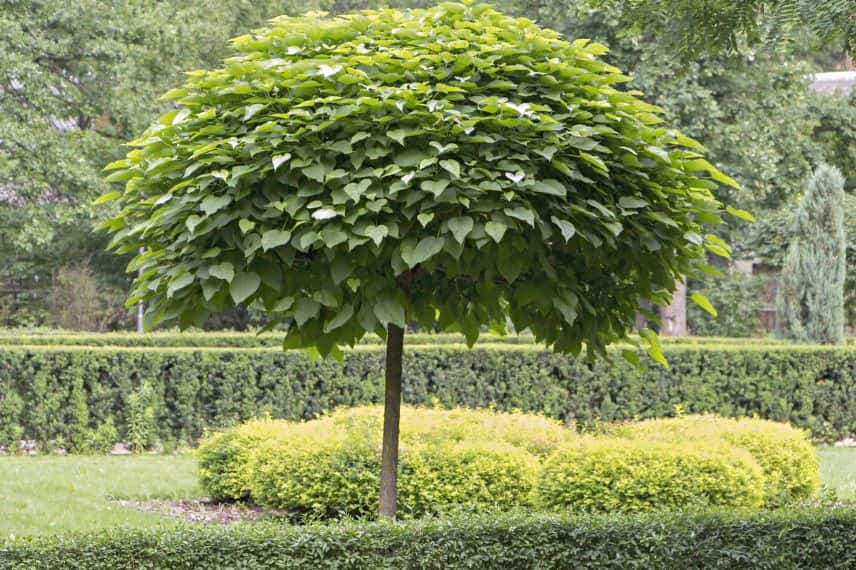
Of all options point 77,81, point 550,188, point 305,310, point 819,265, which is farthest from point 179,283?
point 77,81

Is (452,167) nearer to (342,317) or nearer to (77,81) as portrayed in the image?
(342,317)

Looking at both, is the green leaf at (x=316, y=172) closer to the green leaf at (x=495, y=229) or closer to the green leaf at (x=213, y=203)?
the green leaf at (x=213, y=203)

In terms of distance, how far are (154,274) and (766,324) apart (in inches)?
847

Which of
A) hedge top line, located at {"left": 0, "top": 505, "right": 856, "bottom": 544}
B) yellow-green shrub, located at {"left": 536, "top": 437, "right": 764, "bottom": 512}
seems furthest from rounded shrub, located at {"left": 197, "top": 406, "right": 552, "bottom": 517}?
hedge top line, located at {"left": 0, "top": 505, "right": 856, "bottom": 544}

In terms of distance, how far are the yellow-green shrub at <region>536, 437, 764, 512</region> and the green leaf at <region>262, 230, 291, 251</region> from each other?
10.7ft

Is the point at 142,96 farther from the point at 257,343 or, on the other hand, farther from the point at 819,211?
the point at 819,211

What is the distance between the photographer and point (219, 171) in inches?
150

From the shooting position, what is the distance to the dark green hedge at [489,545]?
4.25 m

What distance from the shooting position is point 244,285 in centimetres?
373

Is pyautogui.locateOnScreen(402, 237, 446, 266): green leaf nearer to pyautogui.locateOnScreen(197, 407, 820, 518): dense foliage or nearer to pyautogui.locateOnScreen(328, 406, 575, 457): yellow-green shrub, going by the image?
pyautogui.locateOnScreen(197, 407, 820, 518): dense foliage

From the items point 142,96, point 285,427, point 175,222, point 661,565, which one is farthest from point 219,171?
point 142,96

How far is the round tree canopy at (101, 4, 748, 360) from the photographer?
12.1 ft

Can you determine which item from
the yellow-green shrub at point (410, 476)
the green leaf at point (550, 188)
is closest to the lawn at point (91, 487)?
the yellow-green shrub at point (410, 476)

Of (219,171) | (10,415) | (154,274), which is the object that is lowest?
(10,415)
